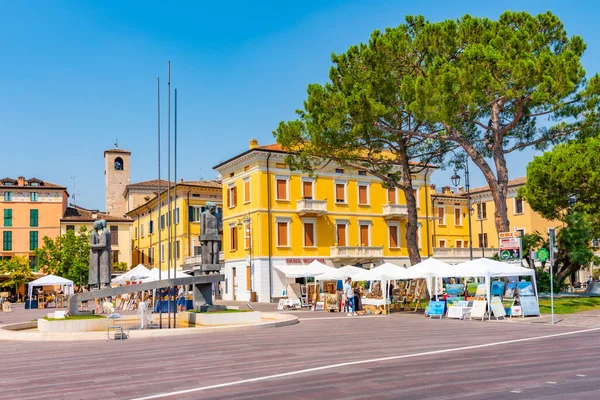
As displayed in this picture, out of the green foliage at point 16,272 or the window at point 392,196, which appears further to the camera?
the green foliage at point 16,272

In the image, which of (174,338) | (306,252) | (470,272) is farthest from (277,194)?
(174,338)

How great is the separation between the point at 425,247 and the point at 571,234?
17.4 meters

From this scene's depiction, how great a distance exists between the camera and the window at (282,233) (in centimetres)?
4747

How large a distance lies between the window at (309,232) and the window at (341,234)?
75.9 inches

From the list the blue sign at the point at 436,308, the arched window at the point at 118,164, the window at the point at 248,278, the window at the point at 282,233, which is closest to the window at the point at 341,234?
the window at the point at 282,233

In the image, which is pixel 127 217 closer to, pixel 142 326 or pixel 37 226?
pixel 37 226

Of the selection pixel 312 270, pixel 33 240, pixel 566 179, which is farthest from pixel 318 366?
pixel 33 240

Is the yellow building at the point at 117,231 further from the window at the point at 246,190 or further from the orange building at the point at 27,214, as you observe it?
the window at the point at 246,190

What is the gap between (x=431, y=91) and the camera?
2712cm

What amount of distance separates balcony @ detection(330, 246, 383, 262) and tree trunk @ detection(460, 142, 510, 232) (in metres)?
20.3

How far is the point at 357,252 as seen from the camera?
4925 centimetres

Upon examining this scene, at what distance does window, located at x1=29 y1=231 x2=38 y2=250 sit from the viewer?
70.8 meters

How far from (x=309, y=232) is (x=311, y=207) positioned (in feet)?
6.49

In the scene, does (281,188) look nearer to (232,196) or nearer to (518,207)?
(232,196)
